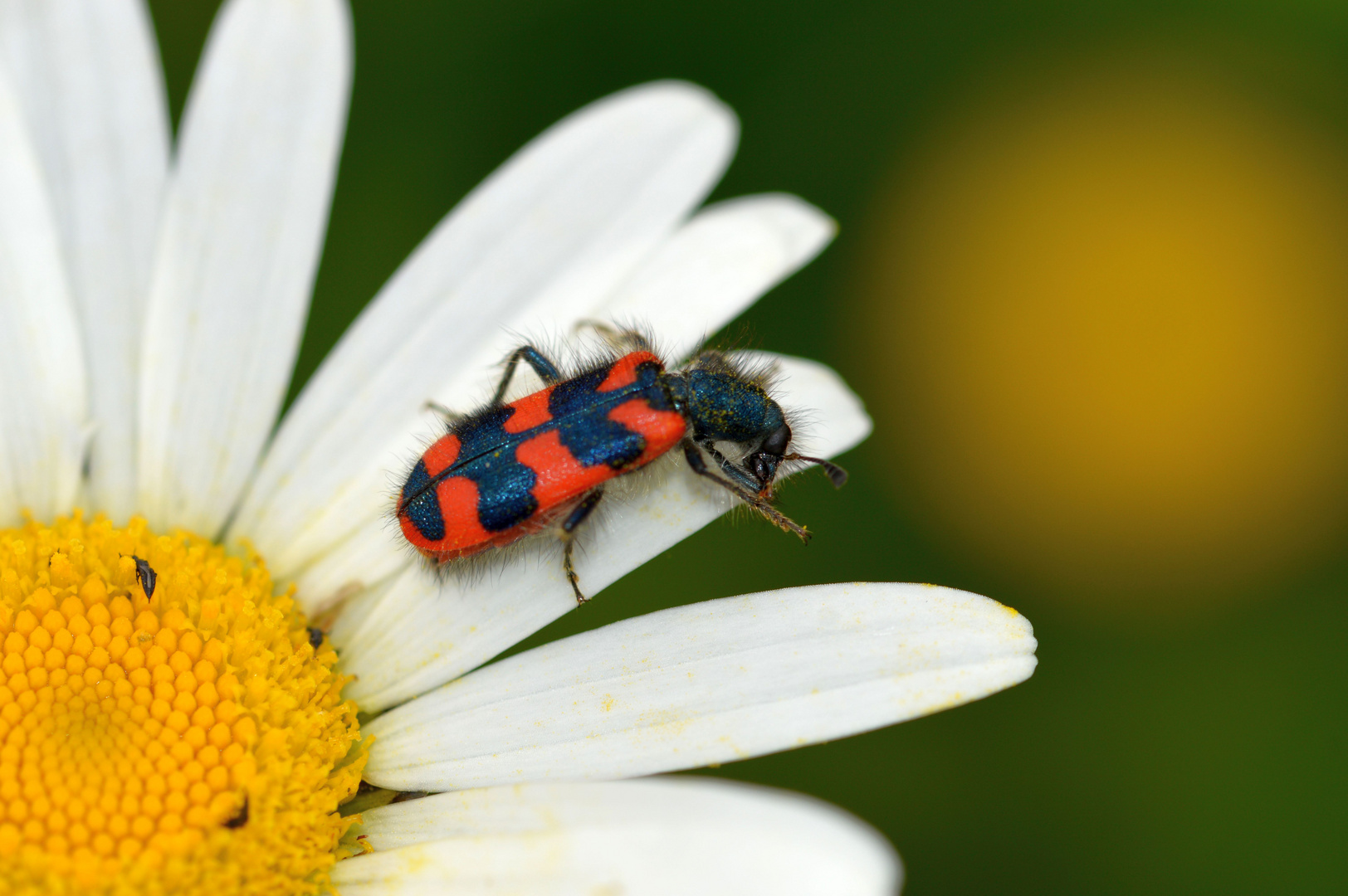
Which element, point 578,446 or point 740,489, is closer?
point 578,446

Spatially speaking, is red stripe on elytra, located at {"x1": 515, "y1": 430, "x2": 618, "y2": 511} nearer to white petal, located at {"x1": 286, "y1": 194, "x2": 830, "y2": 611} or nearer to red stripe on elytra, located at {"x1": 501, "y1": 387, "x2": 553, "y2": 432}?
red stripe on elytra, located at {"x1": 501, "y1": 387, "x2": 553, "y2": 432}

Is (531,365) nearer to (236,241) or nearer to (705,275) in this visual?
(705,275)

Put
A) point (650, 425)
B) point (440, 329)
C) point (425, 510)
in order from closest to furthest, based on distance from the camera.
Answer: point (425, 510) < point (650, 425) < point (440, 329)

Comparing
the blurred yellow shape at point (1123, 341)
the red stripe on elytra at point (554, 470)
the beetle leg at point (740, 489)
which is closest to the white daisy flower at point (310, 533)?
the beetle leg at point (740, 489)

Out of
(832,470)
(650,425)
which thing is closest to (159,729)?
(650,425)

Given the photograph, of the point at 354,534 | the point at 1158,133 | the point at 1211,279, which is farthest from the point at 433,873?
the point at 1158,133

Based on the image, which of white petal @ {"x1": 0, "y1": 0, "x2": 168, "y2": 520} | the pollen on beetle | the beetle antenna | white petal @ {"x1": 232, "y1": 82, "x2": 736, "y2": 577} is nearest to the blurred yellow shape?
the beetle antenna

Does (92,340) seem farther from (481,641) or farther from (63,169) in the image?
(481,641)
